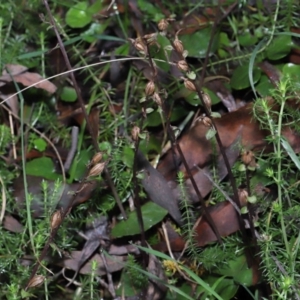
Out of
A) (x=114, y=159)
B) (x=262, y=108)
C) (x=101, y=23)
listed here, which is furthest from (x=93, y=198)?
(x=101, y=23)

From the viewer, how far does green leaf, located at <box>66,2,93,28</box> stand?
2029 mm

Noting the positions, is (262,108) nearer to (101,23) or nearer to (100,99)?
(100,99)

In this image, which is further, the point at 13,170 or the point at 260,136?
the point at 13,170

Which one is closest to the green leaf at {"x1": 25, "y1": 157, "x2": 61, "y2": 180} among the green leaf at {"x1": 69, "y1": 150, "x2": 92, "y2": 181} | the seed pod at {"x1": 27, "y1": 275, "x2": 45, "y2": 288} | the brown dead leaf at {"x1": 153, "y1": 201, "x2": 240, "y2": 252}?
the green leaf at {"x1": 69, "y1": 150, "x2": 92, "y2": 181}

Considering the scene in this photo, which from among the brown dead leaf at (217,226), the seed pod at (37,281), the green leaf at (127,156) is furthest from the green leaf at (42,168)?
the seed pod at (37,281)

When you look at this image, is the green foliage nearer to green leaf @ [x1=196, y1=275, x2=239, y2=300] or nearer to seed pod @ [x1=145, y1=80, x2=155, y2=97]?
green leaf @ [x1=196, y1=275, x2=239, y2=300]

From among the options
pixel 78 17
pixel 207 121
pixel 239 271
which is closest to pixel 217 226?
pixel 239 271

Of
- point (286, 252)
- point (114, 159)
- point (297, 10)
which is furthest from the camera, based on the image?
point (297, 10)

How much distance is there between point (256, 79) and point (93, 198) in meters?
0.57

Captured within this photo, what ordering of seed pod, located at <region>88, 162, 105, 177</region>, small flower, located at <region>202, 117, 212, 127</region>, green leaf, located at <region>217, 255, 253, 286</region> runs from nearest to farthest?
seed pod, located at <region>88, 162, 105, 177</region> < small flower, located at <region>202, 117, 212, 127</region> < green leaf, located at <region>217, 255, 253, 286</region>

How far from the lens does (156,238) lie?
1.73m

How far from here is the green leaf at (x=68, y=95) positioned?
6.48ft

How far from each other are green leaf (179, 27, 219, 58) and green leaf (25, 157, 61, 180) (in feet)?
1.77

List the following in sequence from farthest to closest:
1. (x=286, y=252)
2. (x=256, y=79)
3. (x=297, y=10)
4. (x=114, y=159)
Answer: (x=297, y=10) → (x=256, y=79) → (x=114, y=159) → (x=286, y=252)
